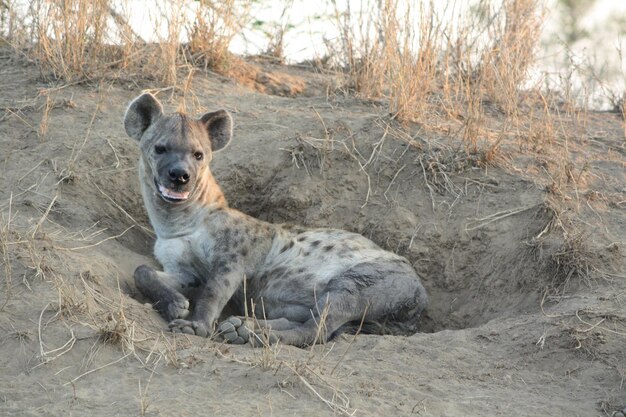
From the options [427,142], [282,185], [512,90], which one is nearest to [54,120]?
[282,185]

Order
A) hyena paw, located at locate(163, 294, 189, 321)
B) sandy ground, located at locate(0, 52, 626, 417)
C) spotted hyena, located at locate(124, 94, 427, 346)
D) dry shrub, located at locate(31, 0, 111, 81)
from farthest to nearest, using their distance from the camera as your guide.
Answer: dry shrub, located at locate(31, 0, 111, 81) → spotted hyena, located at locate(124, 94, 427, 346) → hyena paw, located at locate(163, 294, 189, 321) → sandy ground, located at locate(0, 52, 626, 417)

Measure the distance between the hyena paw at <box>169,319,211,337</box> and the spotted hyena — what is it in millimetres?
165

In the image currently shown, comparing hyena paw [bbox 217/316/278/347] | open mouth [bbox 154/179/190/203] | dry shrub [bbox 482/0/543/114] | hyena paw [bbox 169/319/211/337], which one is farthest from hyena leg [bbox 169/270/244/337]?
dry shrub [bbox 482/0/543/114]

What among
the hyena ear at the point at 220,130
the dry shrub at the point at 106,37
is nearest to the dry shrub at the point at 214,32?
the dry shrub at the point at 106,37

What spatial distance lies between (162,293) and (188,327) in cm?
36

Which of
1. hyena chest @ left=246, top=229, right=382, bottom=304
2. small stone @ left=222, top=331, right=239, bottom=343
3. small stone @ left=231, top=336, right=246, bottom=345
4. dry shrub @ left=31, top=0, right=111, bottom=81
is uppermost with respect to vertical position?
dry shrub @ left=31, top=0, right=111, bottom=81

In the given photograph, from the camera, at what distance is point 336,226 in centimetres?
573

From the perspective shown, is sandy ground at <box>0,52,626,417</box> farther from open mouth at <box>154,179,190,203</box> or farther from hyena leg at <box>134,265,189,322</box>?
open mouth at <box>154,179,190,203</box>

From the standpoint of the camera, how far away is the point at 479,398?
3.68 m

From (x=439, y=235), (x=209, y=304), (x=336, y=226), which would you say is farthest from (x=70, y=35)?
(x=439, y=235)

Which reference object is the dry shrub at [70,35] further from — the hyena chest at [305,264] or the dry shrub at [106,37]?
the hyena chest at [305,264]

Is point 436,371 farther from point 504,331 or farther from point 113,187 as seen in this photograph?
point 113,187

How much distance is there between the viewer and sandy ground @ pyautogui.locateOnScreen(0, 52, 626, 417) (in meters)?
3.54

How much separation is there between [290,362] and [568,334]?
1.33m
